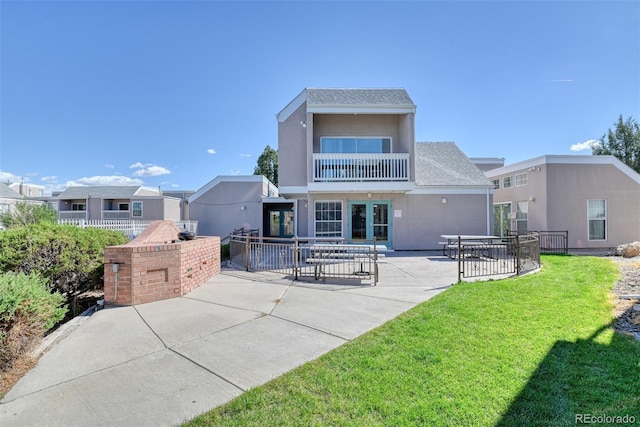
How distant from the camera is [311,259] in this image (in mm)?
8336

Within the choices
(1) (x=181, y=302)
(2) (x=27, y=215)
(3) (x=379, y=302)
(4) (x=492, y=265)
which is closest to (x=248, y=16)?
(1) (x=181, y=302)

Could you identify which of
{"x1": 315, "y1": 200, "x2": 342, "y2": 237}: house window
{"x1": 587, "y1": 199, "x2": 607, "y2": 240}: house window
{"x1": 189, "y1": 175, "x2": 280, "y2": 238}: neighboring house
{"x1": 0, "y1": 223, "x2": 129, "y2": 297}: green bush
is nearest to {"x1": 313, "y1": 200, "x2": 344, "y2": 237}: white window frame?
{"x1": 315, "y1": 200, "x2": 342, "y2": 237}: house window

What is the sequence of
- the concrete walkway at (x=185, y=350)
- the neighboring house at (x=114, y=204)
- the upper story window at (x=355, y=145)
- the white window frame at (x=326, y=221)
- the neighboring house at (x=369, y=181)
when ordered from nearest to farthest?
the concrete walkway at (x=185, y=350) → the neighboring house at (x=369, y=181) → the white window frame at (x=326, y=221) → the upper story window at (x=355, y=145) → the neighboring house at (x=114, y=204)

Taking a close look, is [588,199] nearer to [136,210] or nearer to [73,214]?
[136,210]

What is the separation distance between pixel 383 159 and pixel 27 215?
19030mm

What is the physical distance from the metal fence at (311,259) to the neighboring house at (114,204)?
2216 cm

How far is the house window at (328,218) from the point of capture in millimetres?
13938

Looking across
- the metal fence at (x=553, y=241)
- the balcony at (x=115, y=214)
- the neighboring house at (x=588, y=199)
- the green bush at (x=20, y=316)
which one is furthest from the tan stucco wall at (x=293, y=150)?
the balcony at (x=115, y=214)

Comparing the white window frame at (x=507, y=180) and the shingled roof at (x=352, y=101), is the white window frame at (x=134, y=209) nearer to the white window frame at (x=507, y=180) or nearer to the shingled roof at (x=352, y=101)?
the shingled roof at (x=352, y=101)

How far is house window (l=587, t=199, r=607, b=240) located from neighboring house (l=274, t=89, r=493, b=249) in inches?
225

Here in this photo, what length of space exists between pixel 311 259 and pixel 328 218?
5809 millimetres

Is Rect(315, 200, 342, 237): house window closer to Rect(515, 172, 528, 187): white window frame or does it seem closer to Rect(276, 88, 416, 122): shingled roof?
Rect(276, 88, 416, 122): shingled roof

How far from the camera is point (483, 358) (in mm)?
3412

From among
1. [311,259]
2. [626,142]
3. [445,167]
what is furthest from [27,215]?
[626,142]
